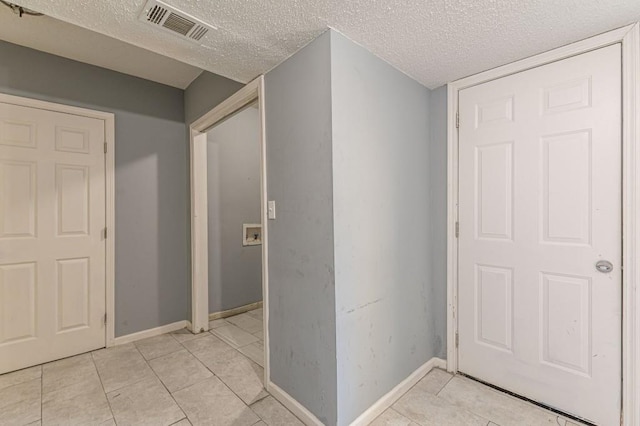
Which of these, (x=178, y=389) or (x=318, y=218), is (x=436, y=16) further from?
(x=178, y=389)

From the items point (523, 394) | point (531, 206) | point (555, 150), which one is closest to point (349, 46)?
point (555, 150)

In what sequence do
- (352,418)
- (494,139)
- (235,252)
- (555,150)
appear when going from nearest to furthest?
(352,418) → (555,150) → (494,139) → (235,252)

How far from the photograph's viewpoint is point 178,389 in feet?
6.48

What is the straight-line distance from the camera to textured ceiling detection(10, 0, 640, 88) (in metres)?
1.33

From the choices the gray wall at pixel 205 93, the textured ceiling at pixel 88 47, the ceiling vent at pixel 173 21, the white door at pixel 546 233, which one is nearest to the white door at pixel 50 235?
the textured ceiling at pixel 88 47

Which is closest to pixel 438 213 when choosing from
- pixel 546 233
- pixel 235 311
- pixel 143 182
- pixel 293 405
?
pixel 546 233

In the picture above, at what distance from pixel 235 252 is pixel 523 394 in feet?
9.57

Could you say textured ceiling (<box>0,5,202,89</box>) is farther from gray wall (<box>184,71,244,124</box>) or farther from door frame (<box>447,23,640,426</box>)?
door frame (<box>447,23,640,426</box>)

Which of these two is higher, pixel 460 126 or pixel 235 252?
pixel 460 126

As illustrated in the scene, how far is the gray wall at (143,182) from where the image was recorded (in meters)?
2.52

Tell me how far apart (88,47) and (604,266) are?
389 cm

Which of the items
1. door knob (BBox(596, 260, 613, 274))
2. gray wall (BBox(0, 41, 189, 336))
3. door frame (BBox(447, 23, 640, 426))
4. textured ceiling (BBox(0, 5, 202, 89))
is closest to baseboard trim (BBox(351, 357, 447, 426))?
door frame (BBox(447, 23, 640, 426))

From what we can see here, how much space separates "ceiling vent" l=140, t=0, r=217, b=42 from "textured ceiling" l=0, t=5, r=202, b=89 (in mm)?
1151

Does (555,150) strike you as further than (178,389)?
No
